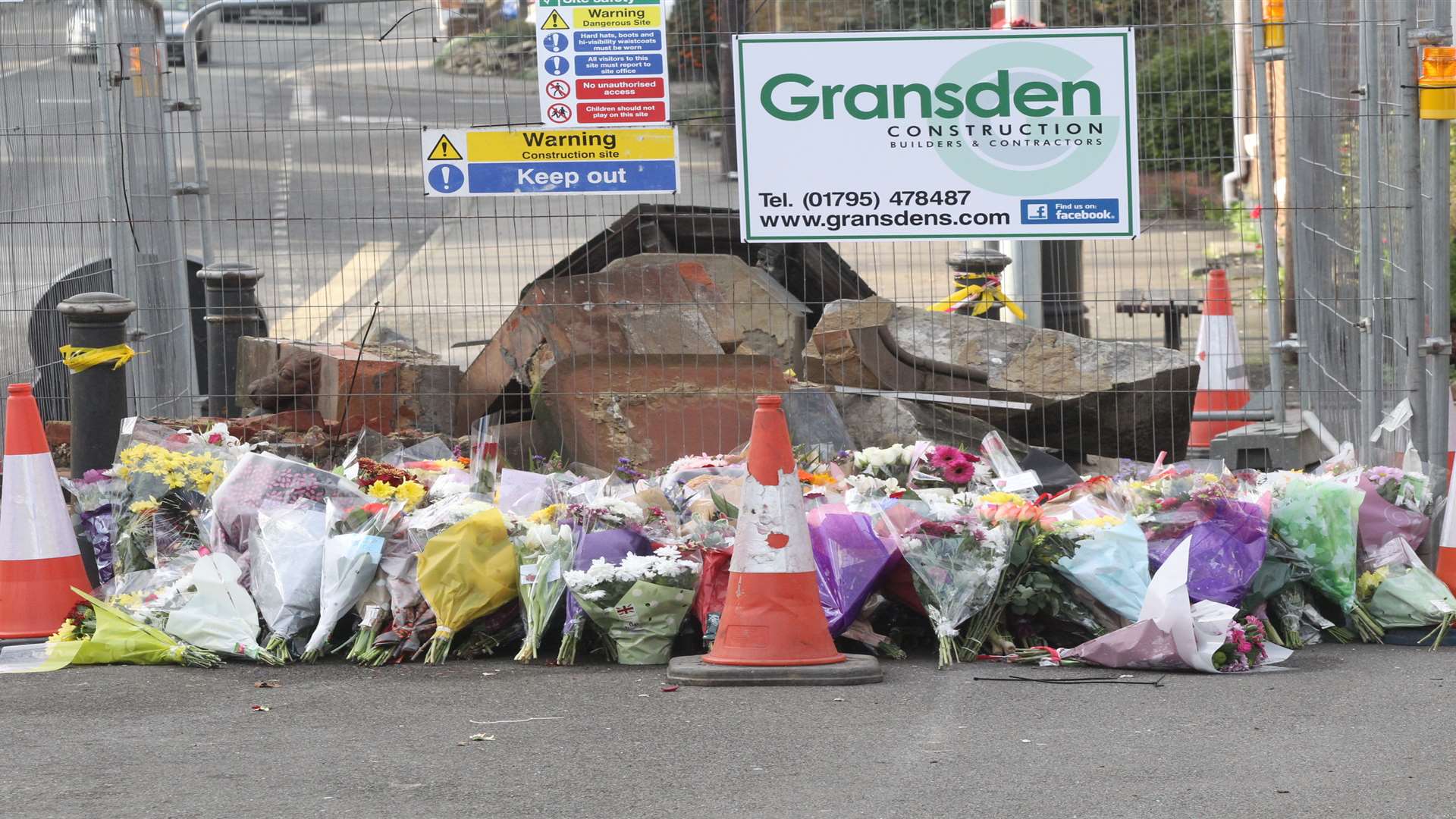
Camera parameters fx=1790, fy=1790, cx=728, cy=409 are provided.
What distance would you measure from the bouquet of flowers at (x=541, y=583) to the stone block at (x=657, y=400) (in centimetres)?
176

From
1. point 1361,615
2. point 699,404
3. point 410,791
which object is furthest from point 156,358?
point 1361,615

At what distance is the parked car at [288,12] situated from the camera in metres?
7.95

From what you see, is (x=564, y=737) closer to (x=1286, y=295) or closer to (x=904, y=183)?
(x=904, y=183)

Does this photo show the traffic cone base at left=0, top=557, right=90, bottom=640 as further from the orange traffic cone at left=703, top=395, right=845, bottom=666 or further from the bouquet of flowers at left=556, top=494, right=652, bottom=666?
the orange traffic cone at left=703, top=395, right=845, bottom=666

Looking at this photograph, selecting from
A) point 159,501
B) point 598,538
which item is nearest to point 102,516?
point 159,501

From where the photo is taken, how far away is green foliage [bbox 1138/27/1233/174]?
767 centimetres

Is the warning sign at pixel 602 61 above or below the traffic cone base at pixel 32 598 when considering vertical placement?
above

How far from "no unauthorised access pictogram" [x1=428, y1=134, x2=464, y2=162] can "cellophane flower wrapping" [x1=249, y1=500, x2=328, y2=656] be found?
70.7 inches

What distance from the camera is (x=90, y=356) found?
7.59 m

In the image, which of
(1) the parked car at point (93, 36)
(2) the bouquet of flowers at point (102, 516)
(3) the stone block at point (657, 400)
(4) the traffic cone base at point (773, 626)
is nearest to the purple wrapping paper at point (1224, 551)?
(4) the traffic cone base at point (773, 626)

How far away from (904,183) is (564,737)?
3.28 m

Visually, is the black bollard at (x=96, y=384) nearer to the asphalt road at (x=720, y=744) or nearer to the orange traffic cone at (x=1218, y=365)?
the asphalt road at (x=720, y=744)

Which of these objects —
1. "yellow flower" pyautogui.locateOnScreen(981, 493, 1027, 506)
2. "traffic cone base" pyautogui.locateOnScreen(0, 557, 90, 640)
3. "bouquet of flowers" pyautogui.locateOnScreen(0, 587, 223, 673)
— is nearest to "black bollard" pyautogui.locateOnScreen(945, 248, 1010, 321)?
"yellow flower" pyautogui.locateOnScreen(981, 493, 1027, 506)

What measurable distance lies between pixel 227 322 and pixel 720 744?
533 centimetres
